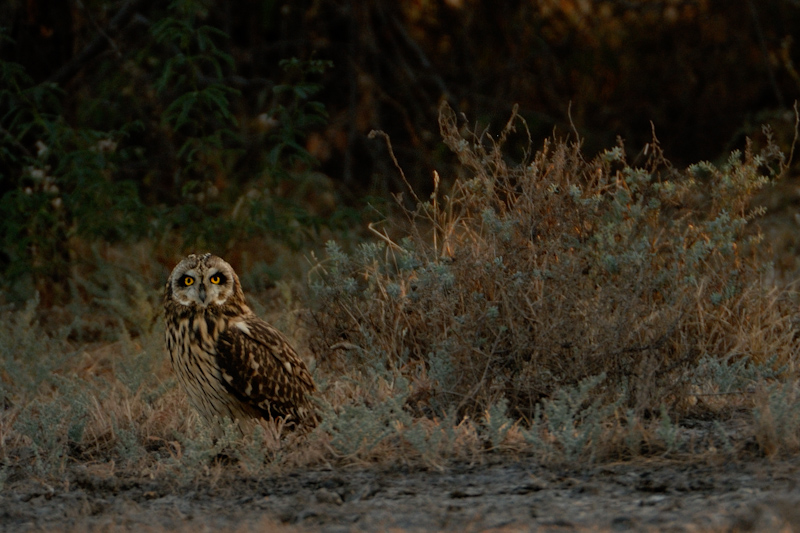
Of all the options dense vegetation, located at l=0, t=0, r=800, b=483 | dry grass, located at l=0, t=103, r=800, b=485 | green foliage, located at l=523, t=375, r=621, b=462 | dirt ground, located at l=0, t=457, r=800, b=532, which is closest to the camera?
dirt ground, located at l=0, t=457, r=800, b=532

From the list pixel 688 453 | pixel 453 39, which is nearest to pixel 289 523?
pixel 688 453

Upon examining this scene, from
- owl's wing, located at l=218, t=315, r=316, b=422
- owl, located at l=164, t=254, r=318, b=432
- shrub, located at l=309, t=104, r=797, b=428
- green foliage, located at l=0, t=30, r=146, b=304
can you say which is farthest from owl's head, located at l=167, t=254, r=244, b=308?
green foliage, located at l=0, t=30, r=146, b=304

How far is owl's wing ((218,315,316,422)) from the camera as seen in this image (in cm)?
498

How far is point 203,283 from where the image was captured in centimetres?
510

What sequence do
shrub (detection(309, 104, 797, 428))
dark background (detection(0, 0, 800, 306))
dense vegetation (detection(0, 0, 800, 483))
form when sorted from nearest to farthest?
1. dense vegetation (detection(0, 0, 800, 483))
2. shrub (detection(309, 104, 797, 428))
3. dark background (detection(0, 0, 800, 306))

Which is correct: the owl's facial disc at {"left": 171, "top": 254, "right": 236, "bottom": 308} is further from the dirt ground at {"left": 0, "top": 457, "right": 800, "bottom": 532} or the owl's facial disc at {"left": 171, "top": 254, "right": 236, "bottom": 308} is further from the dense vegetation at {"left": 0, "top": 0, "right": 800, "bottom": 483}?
the dirt ground at {"left": 0, "top": 457, "right": 800, "bottom": 532}

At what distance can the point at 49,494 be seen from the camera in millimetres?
4629

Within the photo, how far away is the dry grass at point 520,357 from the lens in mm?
4590

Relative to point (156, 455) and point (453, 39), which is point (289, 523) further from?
point (453, 39)

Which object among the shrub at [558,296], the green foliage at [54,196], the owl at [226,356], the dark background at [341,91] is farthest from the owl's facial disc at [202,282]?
the green foliage at [54,196]

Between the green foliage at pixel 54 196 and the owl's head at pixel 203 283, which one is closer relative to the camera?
the owl's head at pixel 203 283

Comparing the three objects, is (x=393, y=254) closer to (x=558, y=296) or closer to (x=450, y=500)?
(x=558, y=296)

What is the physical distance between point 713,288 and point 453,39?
6.71 m

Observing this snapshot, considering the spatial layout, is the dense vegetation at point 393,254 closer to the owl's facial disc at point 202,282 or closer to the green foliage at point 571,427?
the green foliage at point 571,427
